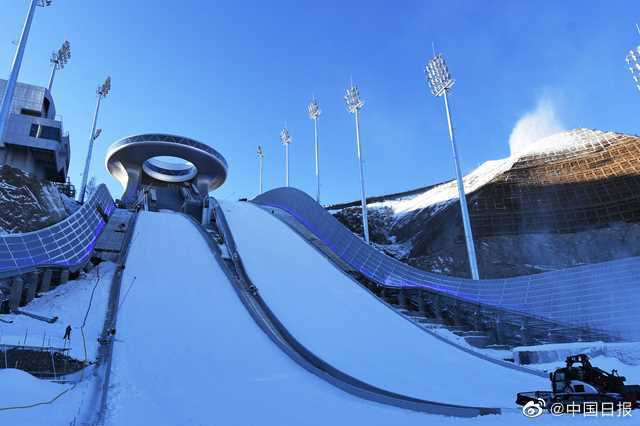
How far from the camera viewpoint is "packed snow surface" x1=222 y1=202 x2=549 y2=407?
7395mm

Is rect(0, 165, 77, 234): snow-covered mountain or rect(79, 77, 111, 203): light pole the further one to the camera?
rect(79, 77, 111, 203): light pole

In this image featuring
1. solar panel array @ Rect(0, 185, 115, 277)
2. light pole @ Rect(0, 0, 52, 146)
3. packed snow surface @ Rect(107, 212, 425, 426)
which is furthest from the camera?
light pole @ Rect(0, 0, 52, 146)

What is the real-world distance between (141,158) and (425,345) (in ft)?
121

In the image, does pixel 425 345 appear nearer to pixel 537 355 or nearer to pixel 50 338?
pixel 537 355

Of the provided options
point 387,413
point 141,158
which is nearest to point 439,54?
point 387,413

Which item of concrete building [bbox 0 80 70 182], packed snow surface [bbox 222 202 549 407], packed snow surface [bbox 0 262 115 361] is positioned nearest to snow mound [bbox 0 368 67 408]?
packed snow surface [bbox 0 262 115 361]

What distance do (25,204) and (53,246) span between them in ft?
33.5

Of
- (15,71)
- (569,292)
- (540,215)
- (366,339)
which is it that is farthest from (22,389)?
(540,215)

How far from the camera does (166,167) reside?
43969 mm

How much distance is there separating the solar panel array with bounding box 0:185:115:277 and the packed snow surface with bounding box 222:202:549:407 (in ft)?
19.0

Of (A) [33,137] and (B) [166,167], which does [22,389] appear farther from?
(B) [166,167]

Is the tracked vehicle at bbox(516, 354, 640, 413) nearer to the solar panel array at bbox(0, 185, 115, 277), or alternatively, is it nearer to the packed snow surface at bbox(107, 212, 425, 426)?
the packed snow surface at bbox(107, 212, 425, 426)

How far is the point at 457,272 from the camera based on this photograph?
23.6 m

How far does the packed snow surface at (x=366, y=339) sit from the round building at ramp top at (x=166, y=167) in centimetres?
2324
